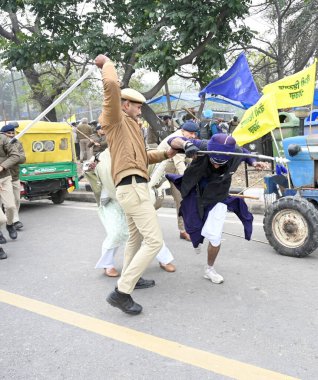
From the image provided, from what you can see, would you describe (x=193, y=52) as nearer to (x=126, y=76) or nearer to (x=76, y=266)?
(x=126, y=76)

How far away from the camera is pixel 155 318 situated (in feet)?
11.3

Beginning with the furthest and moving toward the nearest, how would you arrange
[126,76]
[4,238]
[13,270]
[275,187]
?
[126,76] < [4,238] < [275,187] < [13,270]

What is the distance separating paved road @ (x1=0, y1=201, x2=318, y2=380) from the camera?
2729mm

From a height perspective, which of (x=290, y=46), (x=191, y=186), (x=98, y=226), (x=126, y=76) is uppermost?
(x=290, y=46)

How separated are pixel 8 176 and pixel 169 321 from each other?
4.18 m

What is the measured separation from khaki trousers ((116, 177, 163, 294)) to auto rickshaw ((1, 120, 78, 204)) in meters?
5.77

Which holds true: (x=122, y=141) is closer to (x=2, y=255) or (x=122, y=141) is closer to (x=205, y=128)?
(x=2, y=255)

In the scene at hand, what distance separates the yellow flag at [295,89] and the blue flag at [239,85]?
7.18 ft

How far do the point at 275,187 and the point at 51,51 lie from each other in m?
7.60

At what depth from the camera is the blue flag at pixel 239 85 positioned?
8.11m

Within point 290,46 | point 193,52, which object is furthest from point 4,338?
point 290,46

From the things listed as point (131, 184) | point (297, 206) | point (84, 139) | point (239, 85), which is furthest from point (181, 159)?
point (84, 139)

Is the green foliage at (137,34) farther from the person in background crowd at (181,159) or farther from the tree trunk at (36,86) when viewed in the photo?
the person in background crowd at (181,159)

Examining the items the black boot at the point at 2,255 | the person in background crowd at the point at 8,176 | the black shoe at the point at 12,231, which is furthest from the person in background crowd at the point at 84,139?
the black boot at the point at 2,255
